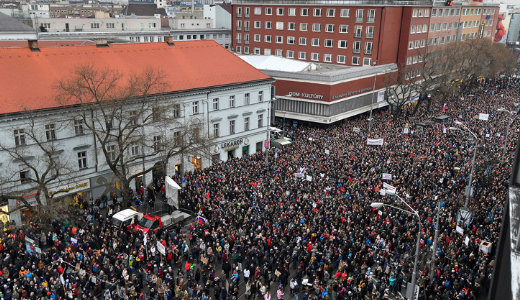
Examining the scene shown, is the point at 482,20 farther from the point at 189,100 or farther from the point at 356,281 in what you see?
the point at 356,281

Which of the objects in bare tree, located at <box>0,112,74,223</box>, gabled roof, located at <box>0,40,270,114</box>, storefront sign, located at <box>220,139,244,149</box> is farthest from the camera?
storefront sign, located at <box>220,139,244,149</box>

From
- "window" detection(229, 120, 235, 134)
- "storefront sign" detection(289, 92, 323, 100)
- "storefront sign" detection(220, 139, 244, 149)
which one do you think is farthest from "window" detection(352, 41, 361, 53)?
"window" detection(229, 120, 235, 134)

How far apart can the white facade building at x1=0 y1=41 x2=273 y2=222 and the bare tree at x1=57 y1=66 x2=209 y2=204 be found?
0.32 meters

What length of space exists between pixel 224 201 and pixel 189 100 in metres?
12.1

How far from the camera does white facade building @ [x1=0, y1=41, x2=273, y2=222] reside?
30.8m

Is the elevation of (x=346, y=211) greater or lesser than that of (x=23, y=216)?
greater

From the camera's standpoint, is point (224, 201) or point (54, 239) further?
point (224, 201)

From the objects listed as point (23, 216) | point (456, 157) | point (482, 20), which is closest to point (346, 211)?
point (456, 157)

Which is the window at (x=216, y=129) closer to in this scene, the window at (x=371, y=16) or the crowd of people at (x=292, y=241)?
the crowd of people at (x=292, y=241)

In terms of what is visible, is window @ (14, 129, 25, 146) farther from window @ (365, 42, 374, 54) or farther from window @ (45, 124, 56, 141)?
window @ (365, 42, 374, 54)

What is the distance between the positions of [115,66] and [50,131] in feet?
27.7

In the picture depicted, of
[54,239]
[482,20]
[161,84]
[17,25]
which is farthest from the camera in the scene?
[482,20]

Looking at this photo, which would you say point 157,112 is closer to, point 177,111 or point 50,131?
point 177,111

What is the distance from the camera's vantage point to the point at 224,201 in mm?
31312
